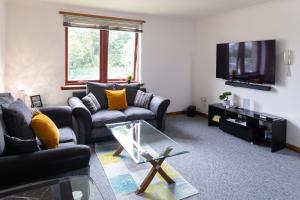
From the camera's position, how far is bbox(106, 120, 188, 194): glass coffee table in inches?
90.5

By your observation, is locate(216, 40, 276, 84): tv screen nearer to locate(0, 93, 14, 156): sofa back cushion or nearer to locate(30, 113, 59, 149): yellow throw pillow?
locate(30, 113, 59, 149): yellow throw pillow

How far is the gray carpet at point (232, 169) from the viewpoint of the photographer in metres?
2.31

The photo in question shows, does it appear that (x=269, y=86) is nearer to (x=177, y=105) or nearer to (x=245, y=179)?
(x=245, y=179)

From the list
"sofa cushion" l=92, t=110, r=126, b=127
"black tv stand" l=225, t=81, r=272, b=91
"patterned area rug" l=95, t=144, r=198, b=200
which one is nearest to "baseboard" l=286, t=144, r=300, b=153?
"black tv stand" l=225, t=81, r=272, b=91

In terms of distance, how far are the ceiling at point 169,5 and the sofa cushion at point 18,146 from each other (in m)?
2.84

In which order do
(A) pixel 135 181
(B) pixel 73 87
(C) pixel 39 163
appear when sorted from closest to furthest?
(C) pixel 39 163, (A) pixel 135 181, (B) pixel 73 87

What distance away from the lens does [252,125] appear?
3734mm

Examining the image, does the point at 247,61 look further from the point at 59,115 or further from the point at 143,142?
the point at 59,115

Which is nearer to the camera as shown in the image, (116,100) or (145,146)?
(145,146)

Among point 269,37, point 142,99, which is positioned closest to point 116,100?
point 142,99

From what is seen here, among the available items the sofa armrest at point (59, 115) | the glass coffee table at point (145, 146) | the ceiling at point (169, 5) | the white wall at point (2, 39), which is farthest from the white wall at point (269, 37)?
the white wall at point (2, 39)

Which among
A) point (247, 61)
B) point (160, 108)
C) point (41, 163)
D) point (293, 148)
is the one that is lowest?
point (293, 148)

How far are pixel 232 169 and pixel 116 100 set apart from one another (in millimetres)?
2226

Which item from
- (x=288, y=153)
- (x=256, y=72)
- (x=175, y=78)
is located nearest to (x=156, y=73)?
(x=175, y=78)
